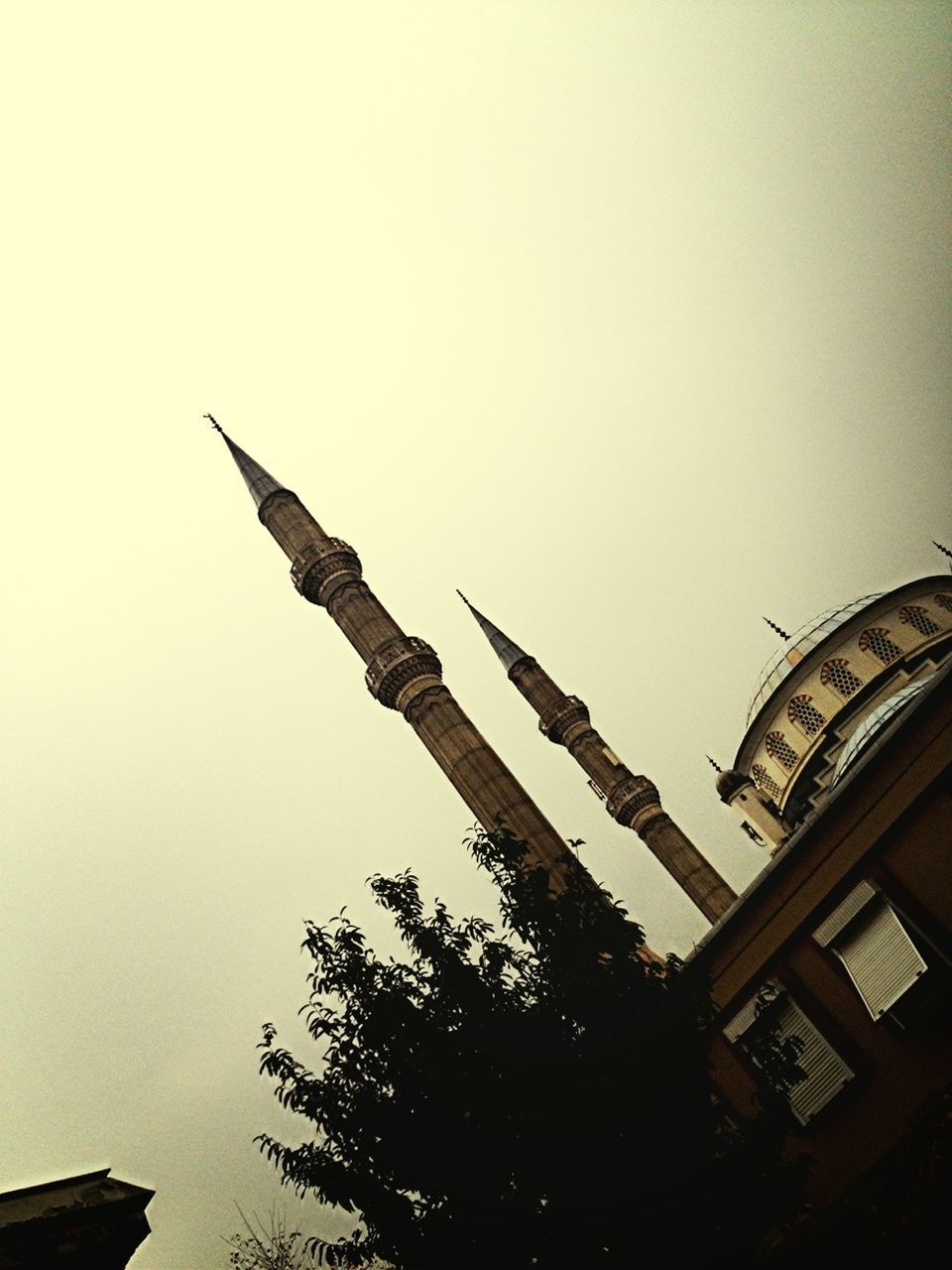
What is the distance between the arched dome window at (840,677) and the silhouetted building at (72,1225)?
2484cm

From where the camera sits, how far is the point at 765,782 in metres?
30.2

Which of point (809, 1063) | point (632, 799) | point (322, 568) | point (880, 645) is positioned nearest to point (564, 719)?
point (632, 799)

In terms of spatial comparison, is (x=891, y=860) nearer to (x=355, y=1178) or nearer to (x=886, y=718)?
(x=355, y=1178)

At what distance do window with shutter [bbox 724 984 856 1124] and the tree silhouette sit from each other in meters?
3.65

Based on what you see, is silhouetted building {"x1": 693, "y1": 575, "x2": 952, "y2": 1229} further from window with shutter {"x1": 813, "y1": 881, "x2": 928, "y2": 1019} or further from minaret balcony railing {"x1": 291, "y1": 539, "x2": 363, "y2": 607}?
minaret balcony railing {"x1": 291, "y1": 539, "x2": 363, "y2": 607}

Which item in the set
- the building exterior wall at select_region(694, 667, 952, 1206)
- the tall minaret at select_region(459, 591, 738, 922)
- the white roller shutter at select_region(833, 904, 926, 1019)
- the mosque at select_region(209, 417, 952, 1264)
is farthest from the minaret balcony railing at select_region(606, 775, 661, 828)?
the white roller shutter at select_region(833, 904, 926, 1019)

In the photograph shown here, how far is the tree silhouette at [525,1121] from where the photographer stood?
6422 millimetres

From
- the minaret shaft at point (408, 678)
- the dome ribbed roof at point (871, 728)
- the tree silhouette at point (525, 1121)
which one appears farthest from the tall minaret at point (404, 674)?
the tree silhouette at point (525, 1121)

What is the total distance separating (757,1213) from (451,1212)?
8.12 ft

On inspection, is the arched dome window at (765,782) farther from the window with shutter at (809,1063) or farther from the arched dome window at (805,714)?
the window with shutter at (809,1063)

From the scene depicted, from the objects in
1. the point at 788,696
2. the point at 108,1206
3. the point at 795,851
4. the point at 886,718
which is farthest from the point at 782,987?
the point at 788,696

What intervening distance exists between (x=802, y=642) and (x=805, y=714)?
3105mm

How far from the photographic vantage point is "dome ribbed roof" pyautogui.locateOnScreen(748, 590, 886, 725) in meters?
29.3

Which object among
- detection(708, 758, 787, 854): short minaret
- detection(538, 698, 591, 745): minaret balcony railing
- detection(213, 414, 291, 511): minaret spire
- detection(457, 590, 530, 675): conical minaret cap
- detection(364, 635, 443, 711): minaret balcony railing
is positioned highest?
detection(213, 414, 291, 511): minaret spire
